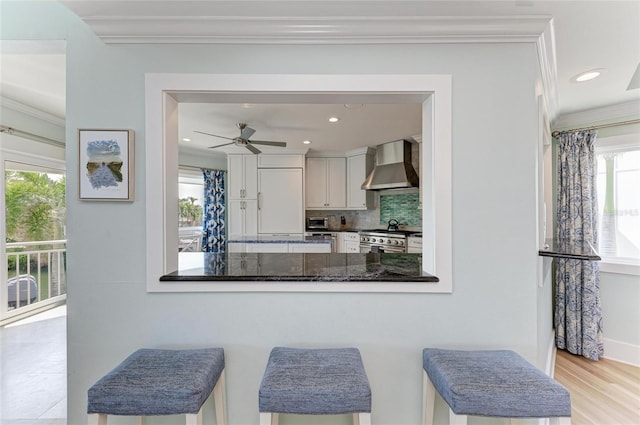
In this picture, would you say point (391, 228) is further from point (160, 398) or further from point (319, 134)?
point (160, 398)

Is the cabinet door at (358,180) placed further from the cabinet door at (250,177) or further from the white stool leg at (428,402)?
Result: the white stool leg at (428,402)

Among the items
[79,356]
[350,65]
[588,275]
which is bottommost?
[79,356]

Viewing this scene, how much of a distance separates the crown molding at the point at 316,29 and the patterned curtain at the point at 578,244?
5.82 ft

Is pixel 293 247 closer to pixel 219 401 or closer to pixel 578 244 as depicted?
pixel 219 401

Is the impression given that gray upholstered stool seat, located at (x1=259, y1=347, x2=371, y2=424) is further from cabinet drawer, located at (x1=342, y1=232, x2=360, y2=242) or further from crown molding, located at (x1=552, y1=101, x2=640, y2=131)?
cabinet drawer, located at (x1=342, y1=232, x2=360, y2=242)

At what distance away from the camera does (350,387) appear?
103 cm

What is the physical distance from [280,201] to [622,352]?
4.44 m

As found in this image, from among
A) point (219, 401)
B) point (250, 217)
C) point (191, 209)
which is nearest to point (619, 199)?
point (219, 401)

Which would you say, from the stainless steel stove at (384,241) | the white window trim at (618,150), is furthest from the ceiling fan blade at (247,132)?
the white window trim at (618,150)

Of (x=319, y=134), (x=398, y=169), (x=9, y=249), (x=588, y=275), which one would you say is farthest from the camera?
(x=398, y=169)

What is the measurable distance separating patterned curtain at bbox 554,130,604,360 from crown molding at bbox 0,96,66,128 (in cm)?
558

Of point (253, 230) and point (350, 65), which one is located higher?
point (350, 65)

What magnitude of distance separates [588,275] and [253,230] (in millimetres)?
4351

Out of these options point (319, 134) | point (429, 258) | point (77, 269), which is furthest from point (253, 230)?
point (429, 258)
